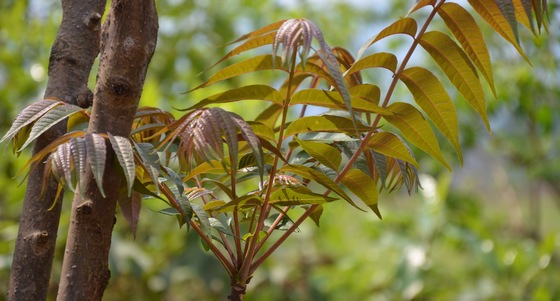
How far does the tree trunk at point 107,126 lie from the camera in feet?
1.75

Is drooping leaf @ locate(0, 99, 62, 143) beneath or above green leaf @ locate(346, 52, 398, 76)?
beneath

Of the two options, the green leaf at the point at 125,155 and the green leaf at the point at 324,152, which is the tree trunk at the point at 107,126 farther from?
the green leaf at the point at 324,152

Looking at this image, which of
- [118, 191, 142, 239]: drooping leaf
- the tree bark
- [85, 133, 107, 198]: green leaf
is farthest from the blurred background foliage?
[85, 133, 107, 198]: green leaf

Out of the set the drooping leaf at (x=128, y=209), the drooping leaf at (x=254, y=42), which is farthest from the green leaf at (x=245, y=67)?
the drooping leaf at (x=128, y=209)

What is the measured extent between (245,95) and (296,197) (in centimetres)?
9

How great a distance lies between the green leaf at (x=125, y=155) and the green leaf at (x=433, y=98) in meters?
0.24

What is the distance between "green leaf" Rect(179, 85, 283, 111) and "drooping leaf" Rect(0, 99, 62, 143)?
110 mm

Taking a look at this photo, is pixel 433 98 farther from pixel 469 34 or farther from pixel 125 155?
pixel 125 155

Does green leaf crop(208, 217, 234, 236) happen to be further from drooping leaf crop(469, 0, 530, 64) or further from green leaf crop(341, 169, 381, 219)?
drooping leaf crop(469, 0, 530, 64)

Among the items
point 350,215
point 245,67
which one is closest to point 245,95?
point 245,67

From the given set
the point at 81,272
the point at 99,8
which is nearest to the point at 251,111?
the point at 99,8

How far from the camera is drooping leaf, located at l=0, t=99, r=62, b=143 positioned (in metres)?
0.50

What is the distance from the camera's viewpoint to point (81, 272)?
53cm

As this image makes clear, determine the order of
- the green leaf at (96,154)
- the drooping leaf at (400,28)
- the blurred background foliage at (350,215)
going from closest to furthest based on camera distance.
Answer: the green leaf at (96,154)
the drooping leaf at (400,28)
the blurred background foliage at (350,215)
